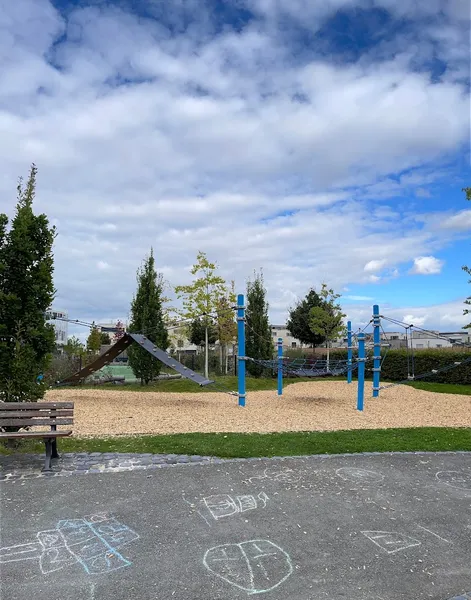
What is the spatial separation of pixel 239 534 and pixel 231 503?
72 centimetres

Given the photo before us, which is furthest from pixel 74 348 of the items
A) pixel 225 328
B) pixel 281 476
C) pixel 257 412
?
pixel 281 476

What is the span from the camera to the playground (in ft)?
29.6

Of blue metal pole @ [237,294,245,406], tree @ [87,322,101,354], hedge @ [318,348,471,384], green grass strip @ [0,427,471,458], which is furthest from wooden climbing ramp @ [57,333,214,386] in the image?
tree @ [87,322,101,354]

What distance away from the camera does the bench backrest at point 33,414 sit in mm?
Result: 5875

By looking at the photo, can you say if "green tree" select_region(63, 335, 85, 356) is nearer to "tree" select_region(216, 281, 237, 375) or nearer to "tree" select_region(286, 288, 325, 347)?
"tree" select_region(216, 281, 237, 375)

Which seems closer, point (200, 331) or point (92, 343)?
point (92, 343)

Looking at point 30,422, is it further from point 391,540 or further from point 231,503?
point 391,540

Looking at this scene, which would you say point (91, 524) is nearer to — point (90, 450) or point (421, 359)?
point (90, 450)

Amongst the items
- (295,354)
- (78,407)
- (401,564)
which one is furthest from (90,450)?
(295,354)

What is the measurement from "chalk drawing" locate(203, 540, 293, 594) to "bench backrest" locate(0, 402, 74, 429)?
126 inches

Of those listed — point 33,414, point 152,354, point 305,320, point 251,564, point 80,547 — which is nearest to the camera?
point 251,564

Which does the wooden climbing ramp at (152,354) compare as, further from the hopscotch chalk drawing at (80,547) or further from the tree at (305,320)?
the tree at (305,320)

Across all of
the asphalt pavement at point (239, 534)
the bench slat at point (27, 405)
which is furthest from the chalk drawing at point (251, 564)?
the bench slat at point (27, 405)

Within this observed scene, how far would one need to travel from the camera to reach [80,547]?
352cm
